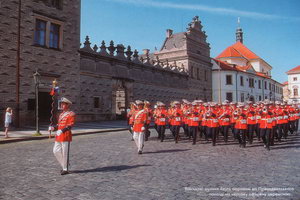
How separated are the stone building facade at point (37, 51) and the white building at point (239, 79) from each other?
26.5m

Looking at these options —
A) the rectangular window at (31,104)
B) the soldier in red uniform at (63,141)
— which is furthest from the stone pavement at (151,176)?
the rectangular window at (31,104)

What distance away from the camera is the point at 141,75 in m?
29.7

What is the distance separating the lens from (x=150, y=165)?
7.18 m

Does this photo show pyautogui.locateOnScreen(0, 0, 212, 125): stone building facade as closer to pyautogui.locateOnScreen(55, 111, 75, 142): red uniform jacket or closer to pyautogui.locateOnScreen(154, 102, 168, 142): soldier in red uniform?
pyautogui.locateOnScreen(154, 102, 168, 142): soldier in red uniform

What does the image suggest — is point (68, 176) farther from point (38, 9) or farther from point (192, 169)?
point (38, 9)

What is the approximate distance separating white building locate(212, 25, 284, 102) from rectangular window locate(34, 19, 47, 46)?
28540mm

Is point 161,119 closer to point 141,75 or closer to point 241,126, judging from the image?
point 241,126

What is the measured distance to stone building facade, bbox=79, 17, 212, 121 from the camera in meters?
23.7

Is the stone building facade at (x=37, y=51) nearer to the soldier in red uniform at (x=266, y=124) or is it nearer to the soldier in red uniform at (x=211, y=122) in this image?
the soldier in red uniform at (x=211, y=122)

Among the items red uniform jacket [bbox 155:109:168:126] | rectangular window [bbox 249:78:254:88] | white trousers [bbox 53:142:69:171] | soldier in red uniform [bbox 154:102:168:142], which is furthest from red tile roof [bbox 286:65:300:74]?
white trousers [bbox 53:142:69:171]

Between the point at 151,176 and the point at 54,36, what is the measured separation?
1725 centimetres

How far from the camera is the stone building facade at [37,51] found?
17375mm

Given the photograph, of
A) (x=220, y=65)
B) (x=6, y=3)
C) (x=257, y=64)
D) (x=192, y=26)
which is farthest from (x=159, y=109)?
(x=257, y=64)

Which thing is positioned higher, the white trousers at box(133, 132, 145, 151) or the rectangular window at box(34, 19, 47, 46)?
the rectangular window at box(34, 19, 47, 46)
